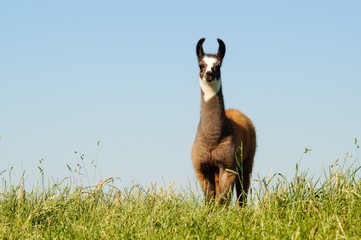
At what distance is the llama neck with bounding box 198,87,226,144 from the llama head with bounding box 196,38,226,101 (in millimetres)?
90

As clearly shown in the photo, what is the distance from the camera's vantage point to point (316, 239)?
18.9 feet

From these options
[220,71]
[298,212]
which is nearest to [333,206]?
[298,212]

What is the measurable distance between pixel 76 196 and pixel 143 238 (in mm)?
2329

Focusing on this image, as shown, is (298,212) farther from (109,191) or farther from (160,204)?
(109,191)

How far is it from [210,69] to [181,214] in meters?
3.55

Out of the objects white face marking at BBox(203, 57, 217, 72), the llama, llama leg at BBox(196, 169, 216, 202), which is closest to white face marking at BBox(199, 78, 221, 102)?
the llama

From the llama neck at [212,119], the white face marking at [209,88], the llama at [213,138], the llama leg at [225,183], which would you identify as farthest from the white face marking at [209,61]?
the llama leg at [225,183]

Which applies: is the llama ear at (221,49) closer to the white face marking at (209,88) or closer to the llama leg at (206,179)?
the white face marking at (209,88)

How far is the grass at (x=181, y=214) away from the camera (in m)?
6.32

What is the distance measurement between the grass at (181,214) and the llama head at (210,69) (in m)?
2.34

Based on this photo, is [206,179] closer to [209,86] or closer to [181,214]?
[209,86]

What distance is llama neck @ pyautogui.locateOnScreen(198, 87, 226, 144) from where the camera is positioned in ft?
35.3

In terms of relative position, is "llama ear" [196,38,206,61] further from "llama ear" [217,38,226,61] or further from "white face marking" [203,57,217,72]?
"llama ear" [217,38,226,61]

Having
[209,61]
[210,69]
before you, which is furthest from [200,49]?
[210,69]
